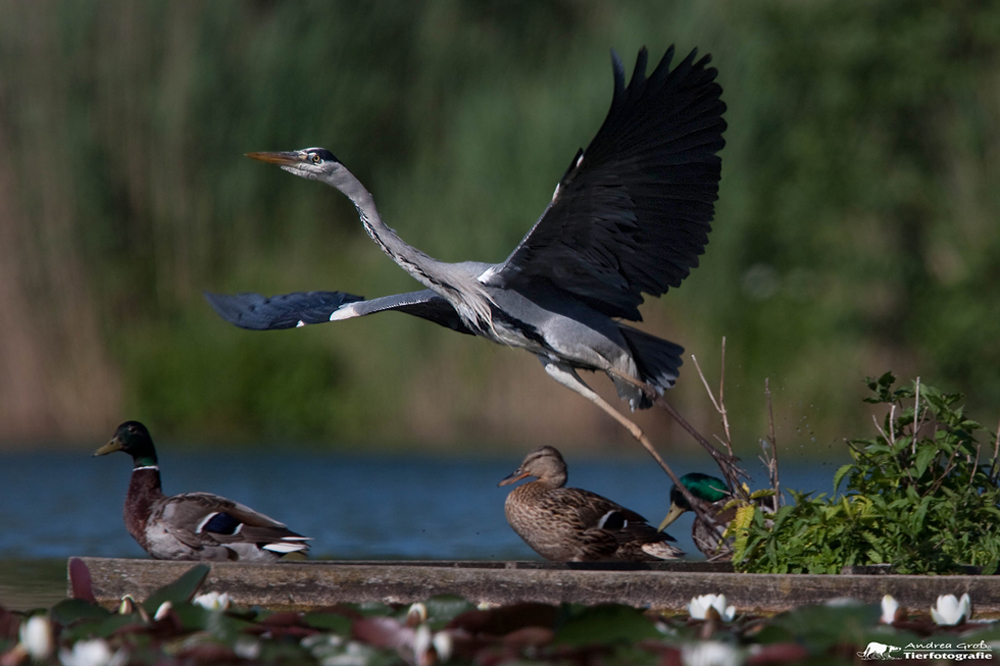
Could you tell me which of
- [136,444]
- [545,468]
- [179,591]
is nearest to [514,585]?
[179,591]

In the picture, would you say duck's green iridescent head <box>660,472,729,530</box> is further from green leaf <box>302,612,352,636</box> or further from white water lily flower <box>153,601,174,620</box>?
white water lily flower <box>153,601,174,620</box>

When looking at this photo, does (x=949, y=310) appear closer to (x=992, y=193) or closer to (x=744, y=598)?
(x=992, y=193)

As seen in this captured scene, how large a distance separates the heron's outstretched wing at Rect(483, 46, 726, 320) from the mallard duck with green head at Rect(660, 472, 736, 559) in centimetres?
115

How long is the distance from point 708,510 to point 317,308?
2.50 m

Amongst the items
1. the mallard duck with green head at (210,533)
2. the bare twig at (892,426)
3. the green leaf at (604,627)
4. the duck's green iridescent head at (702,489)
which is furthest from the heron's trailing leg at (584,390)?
the green leaf at (604,627)

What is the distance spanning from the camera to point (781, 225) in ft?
64.2

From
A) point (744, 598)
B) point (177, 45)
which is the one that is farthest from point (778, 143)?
point (744, 598)

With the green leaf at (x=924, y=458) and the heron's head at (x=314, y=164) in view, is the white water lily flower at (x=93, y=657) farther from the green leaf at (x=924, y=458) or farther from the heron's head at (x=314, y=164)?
the heron's head at (x=314, y=164)

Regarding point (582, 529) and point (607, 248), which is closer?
point (607, 248)

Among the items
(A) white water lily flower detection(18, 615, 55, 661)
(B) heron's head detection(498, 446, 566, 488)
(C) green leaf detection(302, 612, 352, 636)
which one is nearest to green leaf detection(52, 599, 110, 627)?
(A) white water lily flower detection(18, 615, 55, 661)

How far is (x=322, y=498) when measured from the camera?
44.0 ft

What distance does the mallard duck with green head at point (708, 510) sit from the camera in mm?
6826

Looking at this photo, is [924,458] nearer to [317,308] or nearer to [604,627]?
[604,627]

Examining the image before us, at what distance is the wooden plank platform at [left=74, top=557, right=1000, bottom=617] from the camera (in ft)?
16.6
